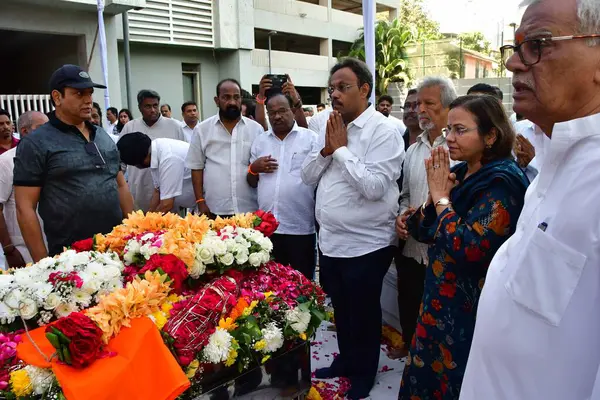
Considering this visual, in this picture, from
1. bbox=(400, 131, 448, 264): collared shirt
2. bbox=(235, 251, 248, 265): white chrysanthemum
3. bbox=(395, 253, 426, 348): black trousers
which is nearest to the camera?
bbox=(235, 251, 248, 265): white chrysanthemum

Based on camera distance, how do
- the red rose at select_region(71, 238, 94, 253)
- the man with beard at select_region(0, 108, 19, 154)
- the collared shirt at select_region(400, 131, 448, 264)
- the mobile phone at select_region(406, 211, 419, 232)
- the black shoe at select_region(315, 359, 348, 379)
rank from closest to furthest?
the red rose at select_region(71, 238, 94, 253)
the mobile phone at select_region(406, 211, 419, 232)
the collared shirt at select_region(400, 131, 448, 264)
the black shoe at select_region(315, 359, 348, 379)
the man with beard at select_region(0, 108, 19, 154)

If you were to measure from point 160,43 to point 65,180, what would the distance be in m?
12.6

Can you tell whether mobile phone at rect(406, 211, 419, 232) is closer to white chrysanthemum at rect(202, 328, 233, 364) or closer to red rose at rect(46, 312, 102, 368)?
white chrysanthemum at rect(202, 328, 233, 364)

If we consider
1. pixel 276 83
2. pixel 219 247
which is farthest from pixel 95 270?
pixel 276 83

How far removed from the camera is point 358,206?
2.94m

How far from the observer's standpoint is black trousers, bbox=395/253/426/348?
3326mm

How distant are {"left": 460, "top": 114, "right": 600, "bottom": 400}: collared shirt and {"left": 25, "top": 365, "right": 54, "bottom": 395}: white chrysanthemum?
1.39 m

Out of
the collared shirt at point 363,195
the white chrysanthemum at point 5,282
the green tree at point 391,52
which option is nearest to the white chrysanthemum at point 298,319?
the collared shirt at point 363,195

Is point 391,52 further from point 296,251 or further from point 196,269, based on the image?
point 196,269

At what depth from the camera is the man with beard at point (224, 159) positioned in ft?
12.9

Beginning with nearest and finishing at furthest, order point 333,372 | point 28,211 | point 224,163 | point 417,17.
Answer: point 28,211
point 333,372
point 224,163
point 417,17

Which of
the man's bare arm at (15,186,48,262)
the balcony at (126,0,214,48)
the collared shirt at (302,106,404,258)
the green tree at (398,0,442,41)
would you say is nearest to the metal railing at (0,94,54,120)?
the balcony at (126,0,214,48)

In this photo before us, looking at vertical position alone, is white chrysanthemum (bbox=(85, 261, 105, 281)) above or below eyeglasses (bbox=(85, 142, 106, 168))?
below

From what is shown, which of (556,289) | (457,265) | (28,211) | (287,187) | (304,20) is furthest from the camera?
(304,20)
